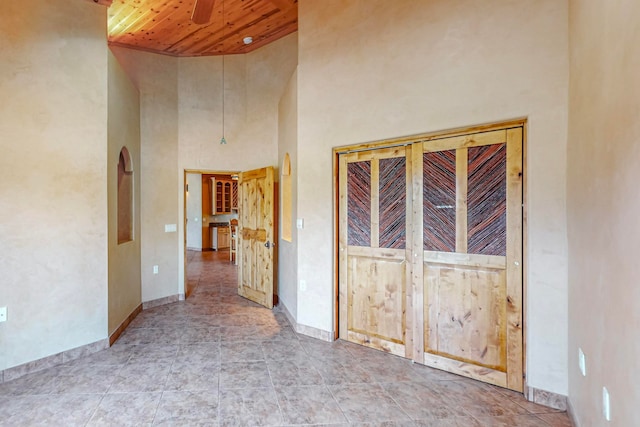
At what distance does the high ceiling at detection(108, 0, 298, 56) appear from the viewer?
13.2ft

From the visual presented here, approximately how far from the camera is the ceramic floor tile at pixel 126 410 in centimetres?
219

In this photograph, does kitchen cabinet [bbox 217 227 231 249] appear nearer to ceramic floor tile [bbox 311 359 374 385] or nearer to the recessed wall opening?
the recessed wall opening

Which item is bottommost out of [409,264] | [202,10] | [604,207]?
[409,264]

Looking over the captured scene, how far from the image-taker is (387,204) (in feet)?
10.6

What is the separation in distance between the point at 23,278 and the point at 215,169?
290 cm

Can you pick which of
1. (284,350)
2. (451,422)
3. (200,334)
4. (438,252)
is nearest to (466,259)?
(438,252)

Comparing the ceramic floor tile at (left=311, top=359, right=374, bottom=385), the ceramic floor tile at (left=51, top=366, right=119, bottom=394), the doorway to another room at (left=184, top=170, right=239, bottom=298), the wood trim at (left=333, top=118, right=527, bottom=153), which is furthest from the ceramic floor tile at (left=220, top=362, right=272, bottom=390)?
the doorway to another room at (left=184, top=170, right=239, bottom=298)

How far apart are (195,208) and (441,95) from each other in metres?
10.0

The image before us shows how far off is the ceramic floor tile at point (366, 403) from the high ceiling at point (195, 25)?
13.8 feet

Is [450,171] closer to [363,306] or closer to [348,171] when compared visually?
[348,171]

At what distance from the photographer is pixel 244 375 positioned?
9.32 ft

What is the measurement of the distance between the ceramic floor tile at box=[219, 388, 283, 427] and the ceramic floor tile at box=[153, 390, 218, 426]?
0.23 ft

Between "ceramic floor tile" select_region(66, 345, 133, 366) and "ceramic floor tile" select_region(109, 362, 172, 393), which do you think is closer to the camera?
"ceramic floor tile" select_region(109, 362, 172, 393)

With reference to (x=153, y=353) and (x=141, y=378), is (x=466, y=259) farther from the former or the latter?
(x=153, y=353)
